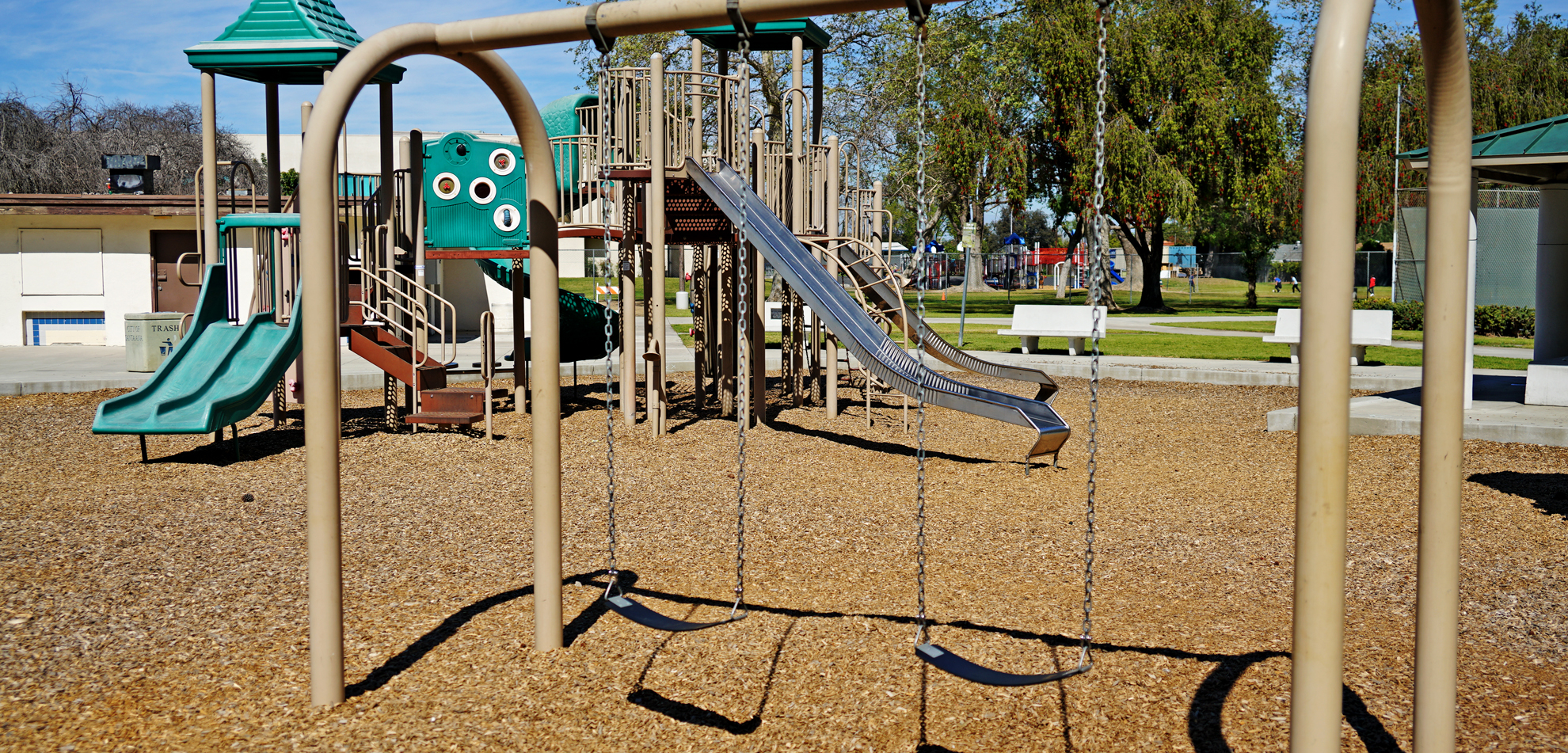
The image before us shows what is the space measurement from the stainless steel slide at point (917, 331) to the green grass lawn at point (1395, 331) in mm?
10936

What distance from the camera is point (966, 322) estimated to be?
94.4ft

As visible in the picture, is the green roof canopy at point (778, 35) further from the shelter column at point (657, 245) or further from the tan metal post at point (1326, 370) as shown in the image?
the tan metal post at point (1326, 370)

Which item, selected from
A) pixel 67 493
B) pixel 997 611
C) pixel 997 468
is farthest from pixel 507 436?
pixel 997 611

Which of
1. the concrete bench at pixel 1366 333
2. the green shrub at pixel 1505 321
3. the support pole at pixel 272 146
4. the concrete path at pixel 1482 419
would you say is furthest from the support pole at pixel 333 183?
the green shrub at pixel 1505 321

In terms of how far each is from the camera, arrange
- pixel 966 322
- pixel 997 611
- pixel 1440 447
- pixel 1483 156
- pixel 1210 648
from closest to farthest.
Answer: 1. pixel 1440 447
2. pixel 1210 648
3. pixel 997 611
4. pixel 1483 156
5. pixel 966 322

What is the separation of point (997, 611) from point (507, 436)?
664 centimetres

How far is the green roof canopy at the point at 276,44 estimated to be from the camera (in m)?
10.4

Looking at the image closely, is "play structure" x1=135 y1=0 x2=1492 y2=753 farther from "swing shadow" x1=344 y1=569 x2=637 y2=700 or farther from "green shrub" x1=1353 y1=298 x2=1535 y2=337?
"green shrub" x1=1353 y1=298 x2=1535 y2=337

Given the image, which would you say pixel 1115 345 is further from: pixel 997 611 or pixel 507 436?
pixel 997 611

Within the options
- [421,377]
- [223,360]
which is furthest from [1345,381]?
[223,360]

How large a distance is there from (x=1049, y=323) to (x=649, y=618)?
14945 mm

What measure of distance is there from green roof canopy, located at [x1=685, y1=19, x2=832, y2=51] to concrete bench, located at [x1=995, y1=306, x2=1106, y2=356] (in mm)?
6828

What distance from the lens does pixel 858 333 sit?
9.04 m

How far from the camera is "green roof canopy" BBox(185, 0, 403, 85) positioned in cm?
1037
